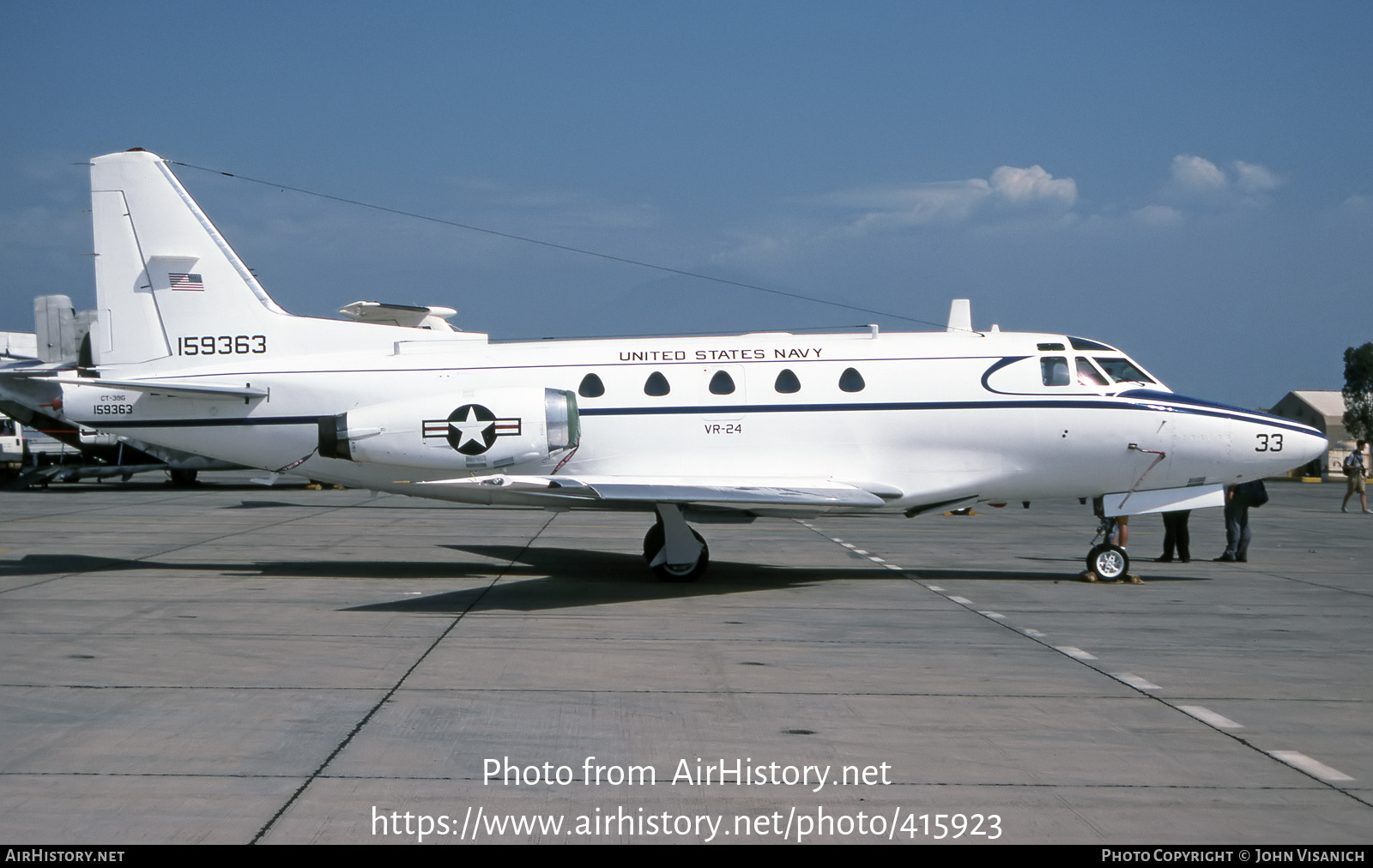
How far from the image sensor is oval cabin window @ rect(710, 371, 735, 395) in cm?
1524

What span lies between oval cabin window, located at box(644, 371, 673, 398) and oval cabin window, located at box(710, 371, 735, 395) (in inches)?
22.4

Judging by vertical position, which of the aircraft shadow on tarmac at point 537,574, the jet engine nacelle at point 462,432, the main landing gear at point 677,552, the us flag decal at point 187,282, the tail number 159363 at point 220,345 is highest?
the us flag decal at point 187,282

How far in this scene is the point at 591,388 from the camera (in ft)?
50.4

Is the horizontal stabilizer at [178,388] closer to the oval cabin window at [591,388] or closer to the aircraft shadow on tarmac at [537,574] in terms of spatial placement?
the aircraft shadow on tarmac at [537,574]

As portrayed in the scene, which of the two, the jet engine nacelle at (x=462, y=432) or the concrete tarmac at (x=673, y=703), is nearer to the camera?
the concrete tarmac at (x=673, y=703)

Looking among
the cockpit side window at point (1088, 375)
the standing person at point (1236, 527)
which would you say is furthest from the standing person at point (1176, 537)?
the cockpit side window at point (1088, 375)

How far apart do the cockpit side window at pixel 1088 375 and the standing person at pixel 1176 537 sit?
4823 millimetres

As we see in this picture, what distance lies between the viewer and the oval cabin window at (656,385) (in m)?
15.3

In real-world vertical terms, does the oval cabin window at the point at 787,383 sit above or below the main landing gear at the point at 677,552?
above

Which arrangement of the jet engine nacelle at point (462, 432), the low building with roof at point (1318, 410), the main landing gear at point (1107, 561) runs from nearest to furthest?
the jet engine nacelle at point (462, 432) → the main landing gear at point (1107, 561) → the low building with roof at point (1318, 410)

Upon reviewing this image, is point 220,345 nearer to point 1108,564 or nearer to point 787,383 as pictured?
point 787,383

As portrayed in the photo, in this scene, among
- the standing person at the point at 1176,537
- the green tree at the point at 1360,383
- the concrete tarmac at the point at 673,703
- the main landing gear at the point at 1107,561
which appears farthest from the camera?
the green tree at the point at 1360,383
